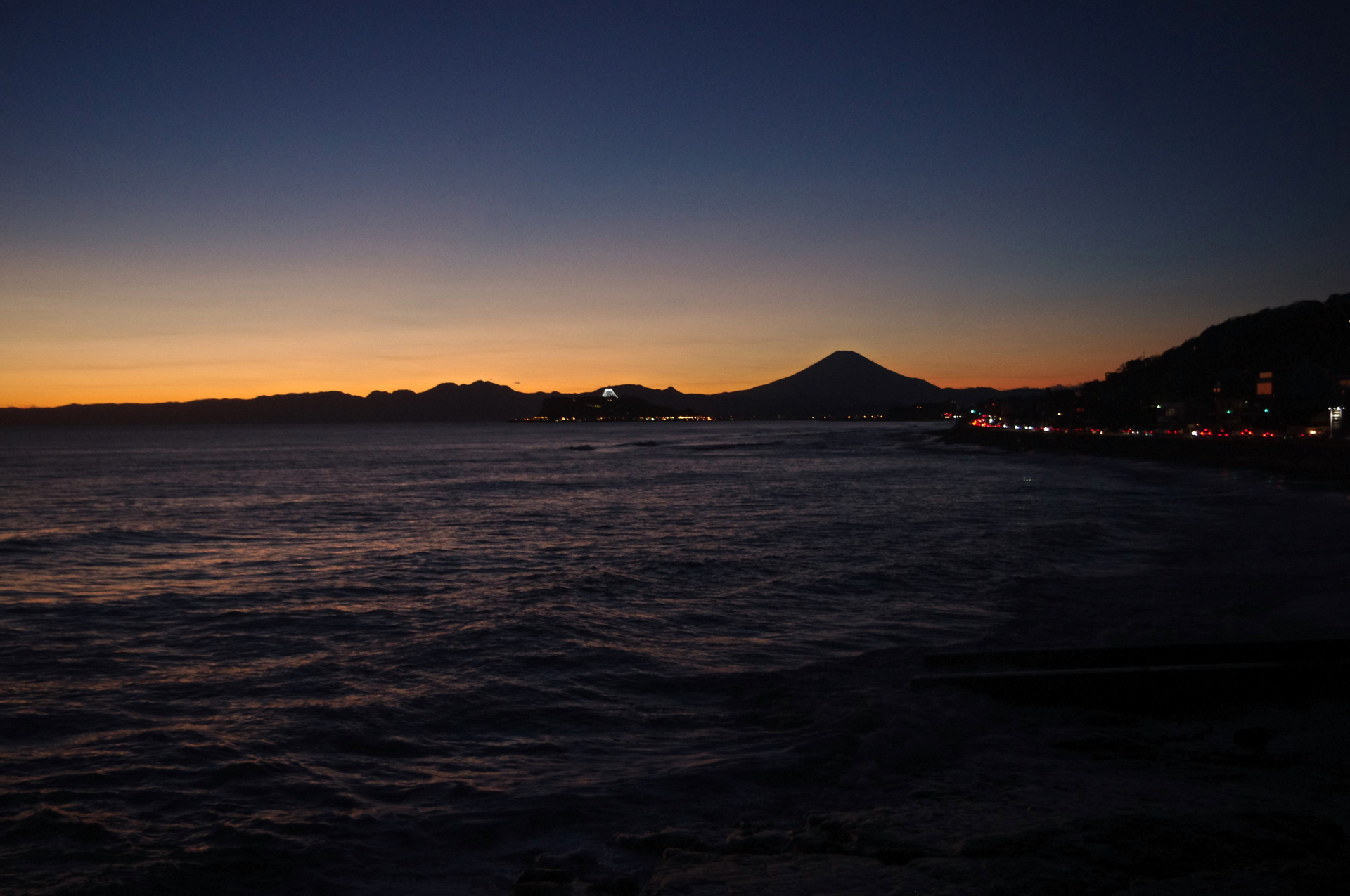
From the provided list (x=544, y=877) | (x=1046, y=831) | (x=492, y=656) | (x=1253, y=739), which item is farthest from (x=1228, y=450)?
(x=544, y=877)

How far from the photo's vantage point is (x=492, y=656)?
29.6 feet

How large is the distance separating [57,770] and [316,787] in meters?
2.12

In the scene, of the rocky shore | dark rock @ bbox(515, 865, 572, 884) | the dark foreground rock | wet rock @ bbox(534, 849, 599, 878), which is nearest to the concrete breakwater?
the rocky shore

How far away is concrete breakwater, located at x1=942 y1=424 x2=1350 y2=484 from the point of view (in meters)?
36.8

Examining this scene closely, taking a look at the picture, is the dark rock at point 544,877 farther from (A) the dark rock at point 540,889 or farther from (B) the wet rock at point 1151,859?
(B) the wet rock at point 1151,859

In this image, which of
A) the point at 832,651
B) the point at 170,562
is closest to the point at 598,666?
the point at 832,651

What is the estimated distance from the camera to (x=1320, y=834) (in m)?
4.18

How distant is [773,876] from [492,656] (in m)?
5.66

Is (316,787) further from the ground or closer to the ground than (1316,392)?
closer to the ground

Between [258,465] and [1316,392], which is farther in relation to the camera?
[1316,392]

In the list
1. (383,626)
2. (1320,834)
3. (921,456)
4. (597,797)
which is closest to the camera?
(1320,834)

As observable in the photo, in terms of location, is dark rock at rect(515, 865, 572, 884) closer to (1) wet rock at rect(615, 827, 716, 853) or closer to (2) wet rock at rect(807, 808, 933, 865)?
(1) wet rock at rect(615, 827, 716, 853)

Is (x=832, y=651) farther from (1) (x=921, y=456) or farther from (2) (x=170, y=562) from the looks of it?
(1) (x=921, y=456)

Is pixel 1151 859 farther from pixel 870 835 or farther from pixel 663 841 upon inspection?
pixel 663 841
